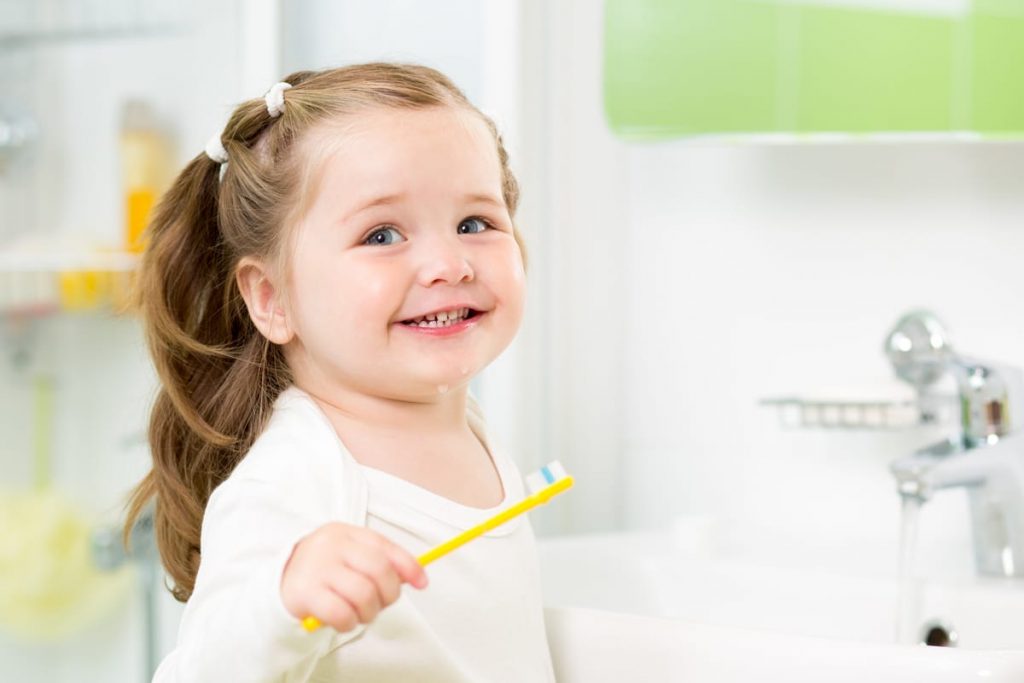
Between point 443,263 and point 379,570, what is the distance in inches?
8.9

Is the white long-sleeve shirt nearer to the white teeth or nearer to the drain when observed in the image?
the white teeth

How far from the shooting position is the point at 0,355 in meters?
1.54

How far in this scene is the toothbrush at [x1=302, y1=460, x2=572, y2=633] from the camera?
2.14 feet

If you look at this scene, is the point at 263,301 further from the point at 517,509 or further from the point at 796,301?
the point at 796,301

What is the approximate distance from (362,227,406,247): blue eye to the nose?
0.02 metres

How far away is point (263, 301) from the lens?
0.87 m

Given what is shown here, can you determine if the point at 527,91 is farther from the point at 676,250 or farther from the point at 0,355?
the point at 0,355

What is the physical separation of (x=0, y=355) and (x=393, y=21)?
61 centimetres

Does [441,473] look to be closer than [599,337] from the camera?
Yes

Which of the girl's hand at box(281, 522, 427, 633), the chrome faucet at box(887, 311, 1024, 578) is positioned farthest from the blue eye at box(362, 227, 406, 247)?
the chrome faucet at box(887, 311, 1024, 578)

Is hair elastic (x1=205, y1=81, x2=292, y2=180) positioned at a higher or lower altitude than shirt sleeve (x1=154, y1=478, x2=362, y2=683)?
higher

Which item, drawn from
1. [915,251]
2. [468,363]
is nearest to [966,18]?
[915,251]

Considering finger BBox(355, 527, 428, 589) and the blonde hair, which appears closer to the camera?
finger BBox(355, 527, 428, 589)

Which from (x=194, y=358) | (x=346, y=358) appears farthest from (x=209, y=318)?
(x=346, y=358)
